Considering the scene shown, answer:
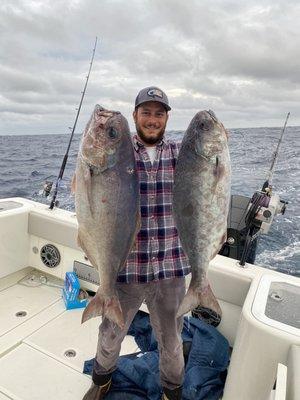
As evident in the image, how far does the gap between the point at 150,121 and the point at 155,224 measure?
74 centimetres

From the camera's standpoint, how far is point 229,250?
5047 millimetres

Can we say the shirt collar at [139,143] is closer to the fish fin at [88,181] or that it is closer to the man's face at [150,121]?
the man's face at [150,121]

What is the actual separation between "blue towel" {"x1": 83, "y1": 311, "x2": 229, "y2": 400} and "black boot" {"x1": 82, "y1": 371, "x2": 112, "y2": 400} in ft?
0.34

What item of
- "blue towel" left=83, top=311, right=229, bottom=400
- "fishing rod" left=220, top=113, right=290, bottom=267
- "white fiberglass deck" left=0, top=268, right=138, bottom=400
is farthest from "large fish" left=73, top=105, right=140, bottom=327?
"fishing rod" left=220, top=113, right=290, bottom=267

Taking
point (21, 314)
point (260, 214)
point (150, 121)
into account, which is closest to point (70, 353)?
point (21, 314)

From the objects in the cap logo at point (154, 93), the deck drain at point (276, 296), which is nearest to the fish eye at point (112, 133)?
the cap logo at point (154, 93)

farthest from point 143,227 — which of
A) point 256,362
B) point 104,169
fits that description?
point 256,362

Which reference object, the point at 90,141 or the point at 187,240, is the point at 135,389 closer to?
the point at 187,240

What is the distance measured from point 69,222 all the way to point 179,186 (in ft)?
8.91

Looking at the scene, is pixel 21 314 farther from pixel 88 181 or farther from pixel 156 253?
pixel 88 181

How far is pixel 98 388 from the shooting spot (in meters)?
3.03

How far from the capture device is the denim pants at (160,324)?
9.09 ft

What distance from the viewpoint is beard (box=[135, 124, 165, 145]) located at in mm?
2643

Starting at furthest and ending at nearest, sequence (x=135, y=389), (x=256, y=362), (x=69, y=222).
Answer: (x=69, y=222), (x=135, y=389), (x=256, y=362)
